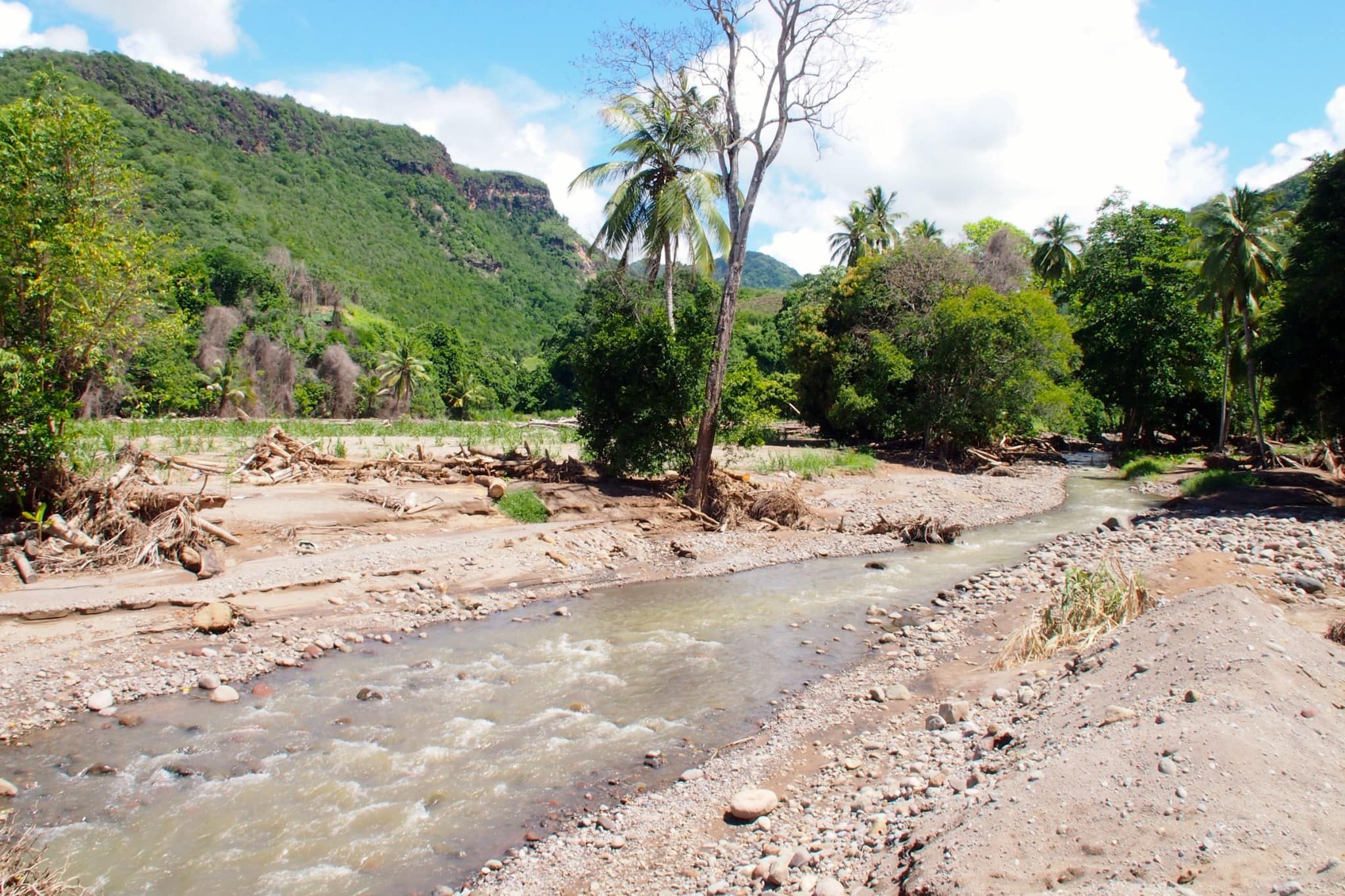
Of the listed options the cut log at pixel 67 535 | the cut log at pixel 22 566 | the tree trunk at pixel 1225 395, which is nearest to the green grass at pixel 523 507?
the cut log at pixel 67 535

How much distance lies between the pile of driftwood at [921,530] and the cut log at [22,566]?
49.3 feet

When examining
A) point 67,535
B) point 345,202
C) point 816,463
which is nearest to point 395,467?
point 67,535

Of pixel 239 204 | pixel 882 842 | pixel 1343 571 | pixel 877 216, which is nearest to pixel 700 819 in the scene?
pixel 882 842

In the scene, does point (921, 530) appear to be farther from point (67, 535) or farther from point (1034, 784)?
point (67, 535)

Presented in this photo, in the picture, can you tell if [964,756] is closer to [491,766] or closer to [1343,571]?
[491,766]

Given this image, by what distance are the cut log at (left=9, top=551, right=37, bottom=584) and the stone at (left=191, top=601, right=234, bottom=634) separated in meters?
2.78

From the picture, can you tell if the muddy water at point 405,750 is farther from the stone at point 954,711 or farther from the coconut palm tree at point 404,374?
the coconut palm tree at point 404,374

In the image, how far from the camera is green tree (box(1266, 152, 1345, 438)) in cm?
1823

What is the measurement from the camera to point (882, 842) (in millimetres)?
4719

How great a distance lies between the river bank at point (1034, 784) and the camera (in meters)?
3.68

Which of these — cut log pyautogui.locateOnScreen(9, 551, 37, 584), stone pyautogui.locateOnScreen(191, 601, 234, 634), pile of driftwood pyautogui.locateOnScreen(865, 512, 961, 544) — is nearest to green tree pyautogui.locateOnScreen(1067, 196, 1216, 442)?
pile of driftwood pyautogui.locateOnScreen(865, 512, 961, 544)

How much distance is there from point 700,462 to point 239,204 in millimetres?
97490

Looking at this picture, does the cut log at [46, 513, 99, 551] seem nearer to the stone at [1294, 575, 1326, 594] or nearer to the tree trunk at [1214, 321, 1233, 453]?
the stone at [1294, 575, 1326, 594]

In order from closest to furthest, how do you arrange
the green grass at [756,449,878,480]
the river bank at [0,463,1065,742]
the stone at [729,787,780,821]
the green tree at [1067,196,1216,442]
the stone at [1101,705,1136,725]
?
the stone at [1101,705,1136,725] → the stone at [729,787,780,821] → the river bank at [0,463,1065,742] → the green grass at [756,449,878,480] → the green tree at [1067,196,1216,442]
